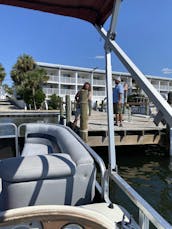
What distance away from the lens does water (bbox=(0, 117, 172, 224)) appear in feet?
14.8

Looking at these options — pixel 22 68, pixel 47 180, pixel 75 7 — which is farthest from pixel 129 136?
pixel 22 68

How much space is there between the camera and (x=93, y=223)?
119 centimetres

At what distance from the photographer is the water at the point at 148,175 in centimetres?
450

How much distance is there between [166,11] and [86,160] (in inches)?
49.1

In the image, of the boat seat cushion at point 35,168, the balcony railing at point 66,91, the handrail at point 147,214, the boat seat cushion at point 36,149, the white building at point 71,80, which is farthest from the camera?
the balcony railing at point 66,91

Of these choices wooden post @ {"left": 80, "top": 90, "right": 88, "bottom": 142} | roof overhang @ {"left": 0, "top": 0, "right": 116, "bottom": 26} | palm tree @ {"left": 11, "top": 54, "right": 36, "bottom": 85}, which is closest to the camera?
roof overhang @ {"left": 0, "top": 0, "right": 116, "bottom": 26}

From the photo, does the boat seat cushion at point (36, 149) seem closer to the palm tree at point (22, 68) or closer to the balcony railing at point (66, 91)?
the palm tree at point (22, 68)

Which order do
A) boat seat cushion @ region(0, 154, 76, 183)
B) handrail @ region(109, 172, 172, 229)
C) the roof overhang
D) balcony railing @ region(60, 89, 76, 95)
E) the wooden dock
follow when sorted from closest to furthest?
handrail @ region(109, 172, 172, 229)
boat seat cushion @ region(0, 154, 76, 183)
the roof overhang
the wooden dock
balcony railing @ region(60, 89, 76, 95)

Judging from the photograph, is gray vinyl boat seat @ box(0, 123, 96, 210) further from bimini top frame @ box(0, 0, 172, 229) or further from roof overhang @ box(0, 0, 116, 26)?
roof overhang @ box(0, 0, 116, 26)

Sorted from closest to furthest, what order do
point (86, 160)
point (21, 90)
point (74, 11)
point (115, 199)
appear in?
point (86, 160), point (74, 11), point (115, 199), point (21, 90)

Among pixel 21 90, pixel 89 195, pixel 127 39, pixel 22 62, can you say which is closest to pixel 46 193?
pixel 89 195

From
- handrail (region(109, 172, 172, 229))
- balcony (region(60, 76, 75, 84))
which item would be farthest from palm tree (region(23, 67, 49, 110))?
handrail (region(109, 172, 172, 229))

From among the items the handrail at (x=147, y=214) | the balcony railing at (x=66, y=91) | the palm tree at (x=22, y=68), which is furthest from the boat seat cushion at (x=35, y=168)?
the balcony railing at (x=66, y=91)

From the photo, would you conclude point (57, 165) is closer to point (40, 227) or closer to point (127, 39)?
point (40, 227)
